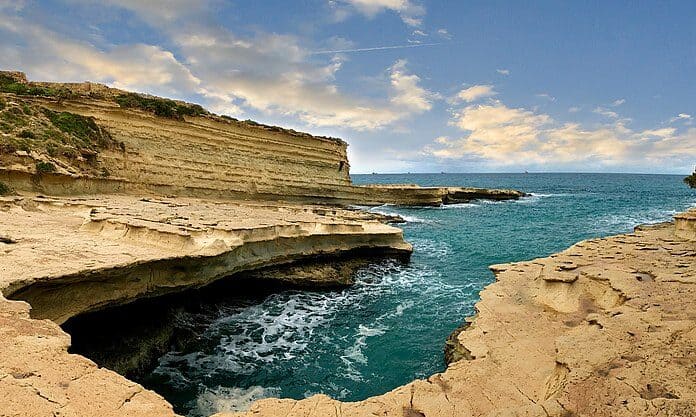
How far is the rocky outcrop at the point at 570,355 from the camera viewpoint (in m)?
4.50

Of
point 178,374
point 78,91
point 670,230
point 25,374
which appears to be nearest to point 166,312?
point 178,374

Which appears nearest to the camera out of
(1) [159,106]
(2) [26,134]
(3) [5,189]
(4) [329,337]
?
(4) [329,337]

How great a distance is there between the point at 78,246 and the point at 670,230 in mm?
18517

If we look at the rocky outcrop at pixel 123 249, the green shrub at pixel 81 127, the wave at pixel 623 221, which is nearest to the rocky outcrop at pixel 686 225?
the rocky outcrop at pixel 123 249

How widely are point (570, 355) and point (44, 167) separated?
19.9 m

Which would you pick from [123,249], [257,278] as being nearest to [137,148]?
[257,278]

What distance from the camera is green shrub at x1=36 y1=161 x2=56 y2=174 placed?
56.1 ft

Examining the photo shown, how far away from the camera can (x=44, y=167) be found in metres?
17.3

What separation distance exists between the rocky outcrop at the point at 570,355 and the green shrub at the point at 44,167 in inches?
685

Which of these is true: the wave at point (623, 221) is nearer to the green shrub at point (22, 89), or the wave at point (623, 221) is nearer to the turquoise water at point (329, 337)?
the turquoise water at point (329, 337)

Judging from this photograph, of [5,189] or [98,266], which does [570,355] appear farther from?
[5,189]

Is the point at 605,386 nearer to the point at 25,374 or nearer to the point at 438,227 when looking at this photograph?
the point at 25,374

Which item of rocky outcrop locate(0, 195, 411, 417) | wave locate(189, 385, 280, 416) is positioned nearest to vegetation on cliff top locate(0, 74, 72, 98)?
rocky outcrop locate(0, 195, 411, 417)

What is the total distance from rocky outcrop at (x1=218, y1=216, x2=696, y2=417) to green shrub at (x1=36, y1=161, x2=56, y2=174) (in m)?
17.4
